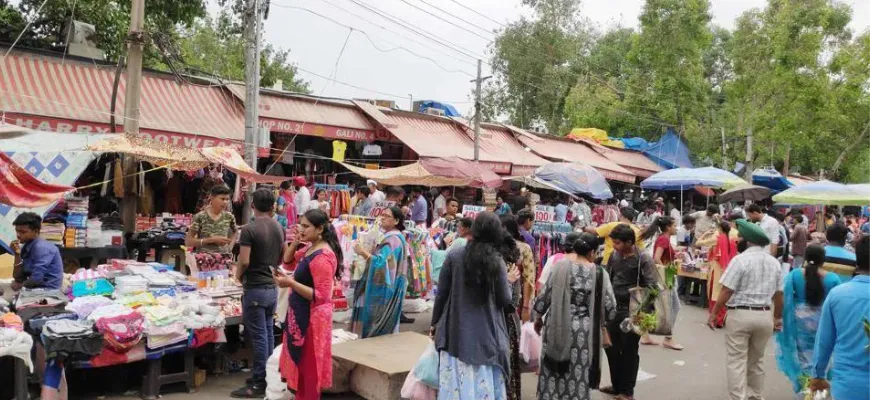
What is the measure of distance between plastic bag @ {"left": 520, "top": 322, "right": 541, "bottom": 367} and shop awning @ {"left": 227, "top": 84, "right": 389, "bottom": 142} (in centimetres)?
1033

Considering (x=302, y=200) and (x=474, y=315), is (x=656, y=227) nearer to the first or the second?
(x=474, y=315)

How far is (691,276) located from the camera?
11742mm

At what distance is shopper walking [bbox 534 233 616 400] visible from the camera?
5.10m

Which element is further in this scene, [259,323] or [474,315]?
[259,323]

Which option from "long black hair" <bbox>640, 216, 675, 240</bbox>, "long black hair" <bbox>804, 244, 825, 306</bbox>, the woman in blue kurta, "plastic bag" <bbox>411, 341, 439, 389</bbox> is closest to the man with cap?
"long black hair" <bbox>804, 244, 825, 306</bbox>

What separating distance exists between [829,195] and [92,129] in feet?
53.5

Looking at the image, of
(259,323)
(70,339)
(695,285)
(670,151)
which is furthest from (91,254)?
(670,151)

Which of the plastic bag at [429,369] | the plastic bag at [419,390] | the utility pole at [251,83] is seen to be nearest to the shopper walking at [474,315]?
the plastic bag at [429,369]

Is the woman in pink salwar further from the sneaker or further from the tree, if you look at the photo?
the tree

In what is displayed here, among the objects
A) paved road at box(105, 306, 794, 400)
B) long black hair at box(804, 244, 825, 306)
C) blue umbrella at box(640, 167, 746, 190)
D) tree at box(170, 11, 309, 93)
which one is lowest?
paved road at box(105, 306, 794, 400)

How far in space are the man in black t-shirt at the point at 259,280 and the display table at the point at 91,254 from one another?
184 inches

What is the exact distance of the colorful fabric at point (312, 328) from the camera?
4.84 meters

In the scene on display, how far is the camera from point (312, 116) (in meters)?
16.0

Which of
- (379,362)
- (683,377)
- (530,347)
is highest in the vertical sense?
(530,347)
